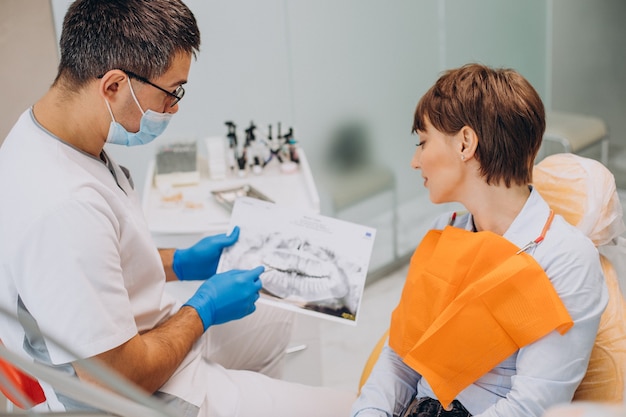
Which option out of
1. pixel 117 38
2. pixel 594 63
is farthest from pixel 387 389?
pixel 594 63

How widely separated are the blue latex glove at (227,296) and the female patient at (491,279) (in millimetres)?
347

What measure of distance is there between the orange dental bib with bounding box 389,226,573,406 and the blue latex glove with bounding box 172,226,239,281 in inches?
21.4

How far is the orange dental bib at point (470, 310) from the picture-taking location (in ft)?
4.31

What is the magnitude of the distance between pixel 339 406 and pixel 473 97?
2.56ft

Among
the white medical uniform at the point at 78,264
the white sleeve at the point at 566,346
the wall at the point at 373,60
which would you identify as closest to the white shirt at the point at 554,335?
the white sleeve at the point at 566,346

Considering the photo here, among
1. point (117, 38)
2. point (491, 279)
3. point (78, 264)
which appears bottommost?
point (491, 279)

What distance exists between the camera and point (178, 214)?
2.21 metres

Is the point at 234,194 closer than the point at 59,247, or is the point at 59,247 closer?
the point at 59,247

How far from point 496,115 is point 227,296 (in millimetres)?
713

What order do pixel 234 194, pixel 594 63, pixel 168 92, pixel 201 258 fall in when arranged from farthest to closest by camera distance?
pixel 594 63
pixel 234 194
pixel 201 258
pixel 168 92

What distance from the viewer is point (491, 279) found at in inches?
53.8

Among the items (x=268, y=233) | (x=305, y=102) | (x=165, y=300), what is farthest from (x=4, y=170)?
(x=305, y=102)

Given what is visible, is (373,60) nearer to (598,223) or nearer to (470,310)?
(598,223)

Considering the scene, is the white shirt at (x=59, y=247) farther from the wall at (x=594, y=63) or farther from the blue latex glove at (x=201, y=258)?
the wall at (x=594, y=63)
